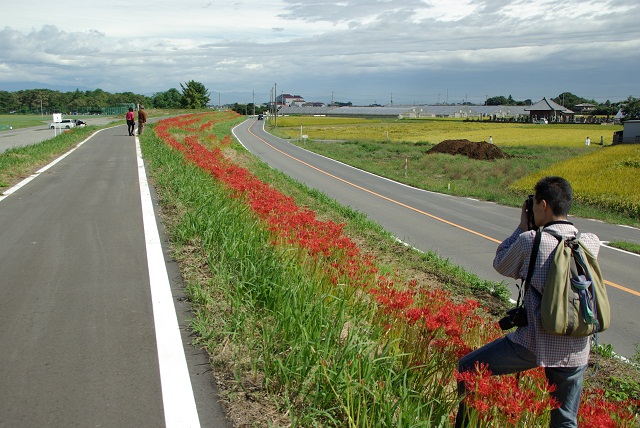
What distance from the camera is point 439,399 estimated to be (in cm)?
385

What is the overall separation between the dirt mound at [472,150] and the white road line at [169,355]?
31.9m

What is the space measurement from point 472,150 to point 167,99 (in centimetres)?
12046

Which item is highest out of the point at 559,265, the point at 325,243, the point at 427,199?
the point at 559,265

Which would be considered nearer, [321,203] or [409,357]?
[409,357]

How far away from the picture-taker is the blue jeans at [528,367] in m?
3.46

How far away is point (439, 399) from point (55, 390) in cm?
250

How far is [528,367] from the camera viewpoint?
360cm

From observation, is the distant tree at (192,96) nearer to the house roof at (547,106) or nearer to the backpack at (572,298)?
the house roof at (547,106)

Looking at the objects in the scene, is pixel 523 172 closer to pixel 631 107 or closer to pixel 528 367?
pixel 528 367

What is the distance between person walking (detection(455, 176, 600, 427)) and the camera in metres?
3.41

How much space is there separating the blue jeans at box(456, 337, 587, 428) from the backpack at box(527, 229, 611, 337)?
367 mm

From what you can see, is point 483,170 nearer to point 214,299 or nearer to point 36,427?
point 214,299

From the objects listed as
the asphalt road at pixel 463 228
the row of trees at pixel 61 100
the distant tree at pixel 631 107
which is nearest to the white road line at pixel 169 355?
the asphalt road at pixel 463 228

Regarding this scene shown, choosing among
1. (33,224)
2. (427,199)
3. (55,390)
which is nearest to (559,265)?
(55,390)
